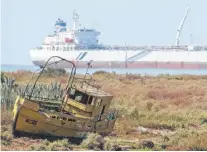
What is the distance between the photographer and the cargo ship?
7386cm

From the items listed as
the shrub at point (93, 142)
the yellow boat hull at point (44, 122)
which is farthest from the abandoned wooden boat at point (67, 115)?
the shrub at point (93, 142)

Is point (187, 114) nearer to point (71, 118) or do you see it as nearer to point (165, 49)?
point (71, 118)

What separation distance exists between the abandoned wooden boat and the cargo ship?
2132 inches

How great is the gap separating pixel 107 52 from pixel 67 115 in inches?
2625

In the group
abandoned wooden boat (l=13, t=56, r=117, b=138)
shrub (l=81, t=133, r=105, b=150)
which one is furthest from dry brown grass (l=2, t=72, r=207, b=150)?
shrub (l=81, t=133, r=105, b=150)

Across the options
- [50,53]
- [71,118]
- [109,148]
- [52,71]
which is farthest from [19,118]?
[50,53]

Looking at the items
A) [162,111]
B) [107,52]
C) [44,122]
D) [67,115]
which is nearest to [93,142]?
[67,115]

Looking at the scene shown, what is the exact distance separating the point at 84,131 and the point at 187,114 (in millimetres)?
6824

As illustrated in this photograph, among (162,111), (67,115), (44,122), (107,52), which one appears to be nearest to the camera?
(44,122)

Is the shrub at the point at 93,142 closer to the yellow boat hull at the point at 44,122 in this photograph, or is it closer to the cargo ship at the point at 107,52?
the yellow boat hull at the point at 44,122

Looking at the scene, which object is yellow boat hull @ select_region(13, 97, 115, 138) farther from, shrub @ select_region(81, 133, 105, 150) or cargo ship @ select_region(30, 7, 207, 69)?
cargo ship @ select_region(30, 7, 207, 69)

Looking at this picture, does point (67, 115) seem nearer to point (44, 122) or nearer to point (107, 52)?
point (44, 122)

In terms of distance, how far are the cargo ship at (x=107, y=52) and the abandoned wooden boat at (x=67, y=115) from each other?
54.2 meters

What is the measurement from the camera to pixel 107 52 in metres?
78.8
